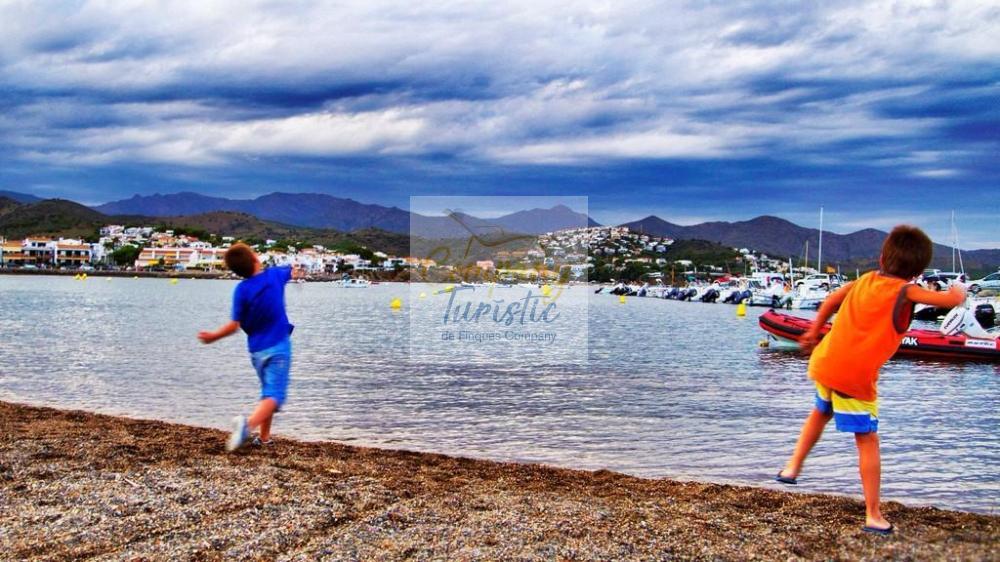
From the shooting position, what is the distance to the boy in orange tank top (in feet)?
18.9

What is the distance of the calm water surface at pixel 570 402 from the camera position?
1133cm

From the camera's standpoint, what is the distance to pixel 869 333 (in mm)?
5812

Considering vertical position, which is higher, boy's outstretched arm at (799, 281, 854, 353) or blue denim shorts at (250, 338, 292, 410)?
boy's outstretched arm at (799, 281, 854, 353)

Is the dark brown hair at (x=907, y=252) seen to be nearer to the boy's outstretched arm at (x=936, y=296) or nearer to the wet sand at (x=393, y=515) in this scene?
the boy's outstretched arm at (x=936, y=296)

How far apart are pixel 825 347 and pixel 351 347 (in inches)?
1112

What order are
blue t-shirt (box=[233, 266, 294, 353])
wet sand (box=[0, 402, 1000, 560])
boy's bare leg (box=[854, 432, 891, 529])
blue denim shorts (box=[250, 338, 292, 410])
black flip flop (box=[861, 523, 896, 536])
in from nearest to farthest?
1. wet sand (box=[0, 402, 1000, 560])
2. boy's bare leg (box=[854, 432, 891, 529])
3. black flip flop (box=[861, 523, 896, 536])
4. blue t-shirt (box=[233, 266, 294, 353])
5. blue denim shorts (box=[250, 338, 292, 410])

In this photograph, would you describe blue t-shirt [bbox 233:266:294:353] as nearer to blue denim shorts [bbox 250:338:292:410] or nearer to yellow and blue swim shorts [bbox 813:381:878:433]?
blue denim shorts [bbox 250:338:292:410]

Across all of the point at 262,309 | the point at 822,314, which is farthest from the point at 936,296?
the point at 262,309

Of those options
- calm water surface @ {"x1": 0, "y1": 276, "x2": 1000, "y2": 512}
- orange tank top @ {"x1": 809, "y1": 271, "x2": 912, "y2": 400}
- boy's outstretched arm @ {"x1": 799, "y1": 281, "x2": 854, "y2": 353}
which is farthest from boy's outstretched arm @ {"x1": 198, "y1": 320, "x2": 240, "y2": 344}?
orange tank top @ {"x1": 809, "y1": 271, "x2": 912, "y2": 400}

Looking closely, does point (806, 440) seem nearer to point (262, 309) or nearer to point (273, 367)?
point (273, 367)

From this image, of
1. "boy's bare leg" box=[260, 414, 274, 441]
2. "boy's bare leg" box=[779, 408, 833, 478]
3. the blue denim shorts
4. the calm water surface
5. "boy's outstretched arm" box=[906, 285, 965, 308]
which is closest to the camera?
"boy's outstretched arm" box=[906, 285, 965, 308]

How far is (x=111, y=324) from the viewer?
44.9 meters

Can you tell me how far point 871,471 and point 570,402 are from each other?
1180 cm

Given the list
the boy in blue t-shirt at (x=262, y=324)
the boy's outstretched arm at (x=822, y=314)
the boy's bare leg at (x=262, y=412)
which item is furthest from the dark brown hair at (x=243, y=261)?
the boy's outstretched arm at (x=822, y=314)
